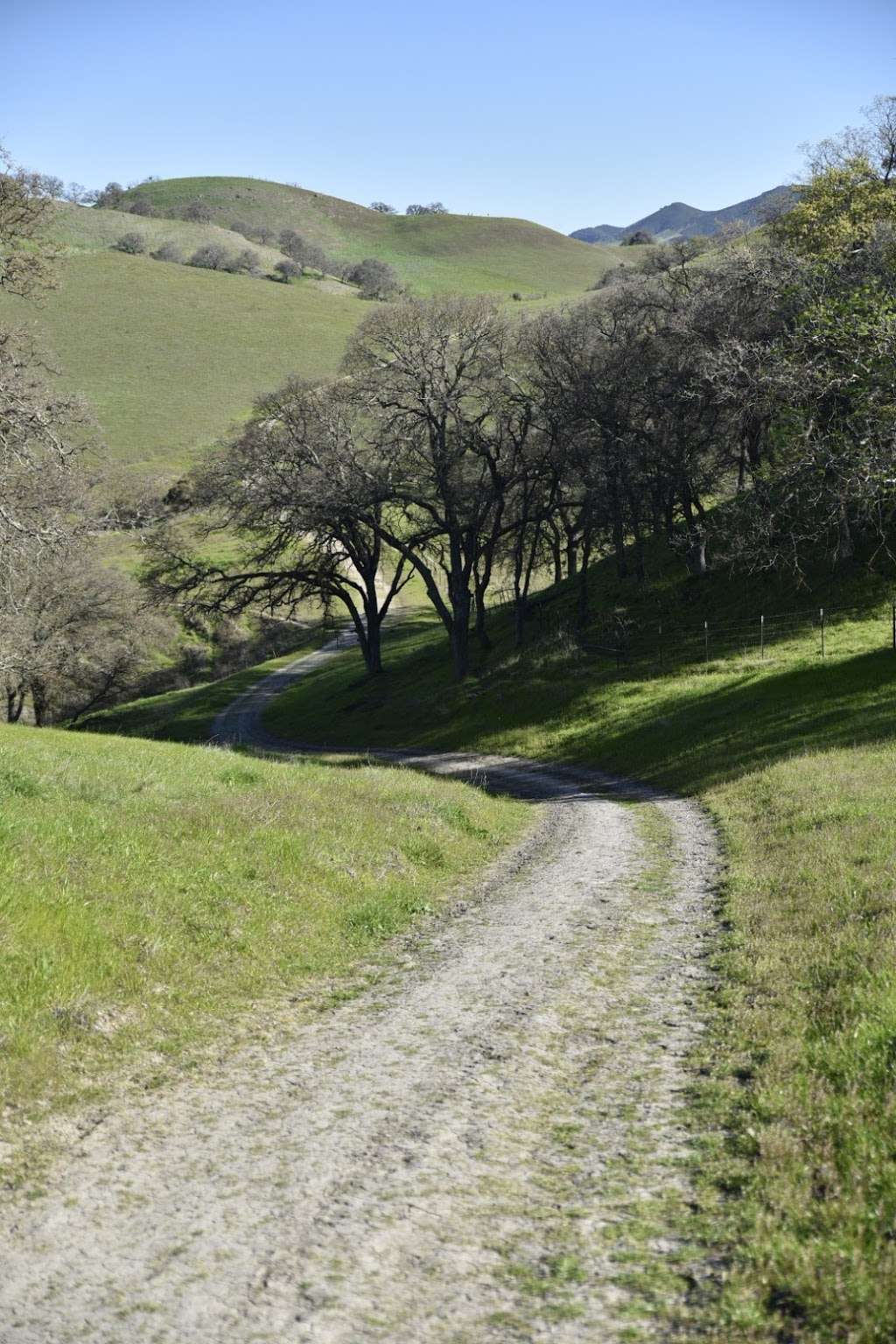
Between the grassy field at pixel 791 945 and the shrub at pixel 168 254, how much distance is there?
→ 558 ft

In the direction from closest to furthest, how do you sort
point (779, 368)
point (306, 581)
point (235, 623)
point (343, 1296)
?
point (343, 1296), point (779, 368), point (306, 581), point (235, 623)

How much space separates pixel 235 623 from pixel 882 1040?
76058 millimetres

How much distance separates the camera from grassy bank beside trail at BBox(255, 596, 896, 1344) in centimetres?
452

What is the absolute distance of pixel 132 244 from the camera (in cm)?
17838

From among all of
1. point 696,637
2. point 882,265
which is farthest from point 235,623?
point 882,265

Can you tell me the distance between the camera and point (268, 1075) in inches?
292

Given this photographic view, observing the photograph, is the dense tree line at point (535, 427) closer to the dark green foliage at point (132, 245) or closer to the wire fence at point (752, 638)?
the wire fence at point (752, 638)

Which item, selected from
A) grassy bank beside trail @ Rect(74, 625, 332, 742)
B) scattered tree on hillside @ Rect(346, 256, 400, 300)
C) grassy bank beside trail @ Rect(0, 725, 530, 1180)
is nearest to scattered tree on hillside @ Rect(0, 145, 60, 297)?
grassy bank beside trail @ Rect(0, 725, 530, 1180)

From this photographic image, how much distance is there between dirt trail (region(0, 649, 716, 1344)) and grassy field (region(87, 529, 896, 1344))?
16.7 inches

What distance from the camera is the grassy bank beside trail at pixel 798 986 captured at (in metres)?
4.52

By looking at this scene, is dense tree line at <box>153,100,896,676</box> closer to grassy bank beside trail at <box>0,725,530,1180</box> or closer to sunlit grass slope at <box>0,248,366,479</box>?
grassy bank beside trail at <box>0,725,530,1180</box>

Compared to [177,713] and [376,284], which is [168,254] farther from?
[177,713]

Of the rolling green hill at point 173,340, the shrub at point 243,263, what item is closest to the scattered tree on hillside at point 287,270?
the shrub at point 243,263

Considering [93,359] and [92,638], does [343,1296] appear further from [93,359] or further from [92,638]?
[93,359]
